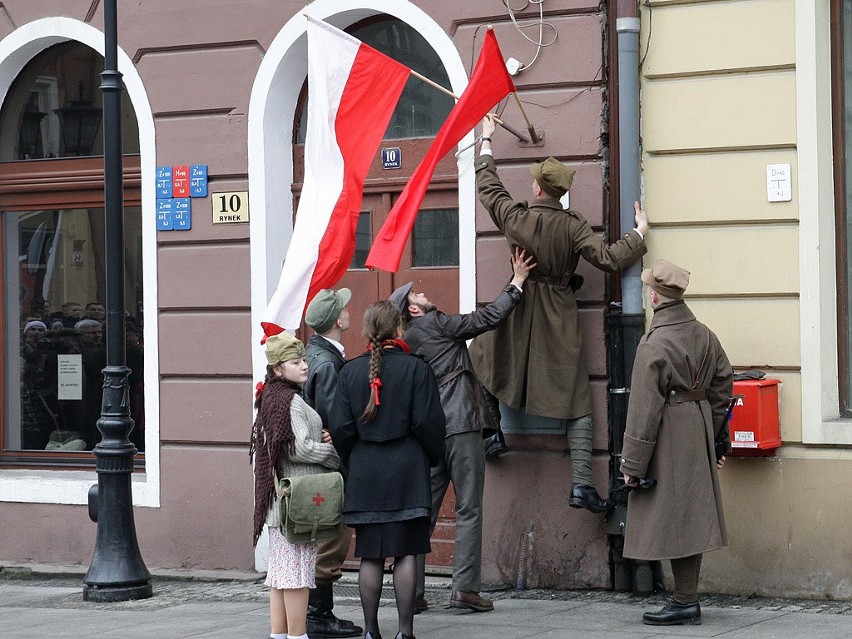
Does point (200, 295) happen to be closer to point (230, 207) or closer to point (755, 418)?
point (230, 207)

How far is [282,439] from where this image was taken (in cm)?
670

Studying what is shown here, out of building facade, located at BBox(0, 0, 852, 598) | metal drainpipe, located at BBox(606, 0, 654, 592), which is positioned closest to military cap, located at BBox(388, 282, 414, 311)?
building facade, located at BBox(0, 0, 852, 598)

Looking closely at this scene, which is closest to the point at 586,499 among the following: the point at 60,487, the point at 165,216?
the point at 165,216

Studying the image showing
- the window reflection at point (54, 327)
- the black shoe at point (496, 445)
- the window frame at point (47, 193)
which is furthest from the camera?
the window reflection at point (54, 327)

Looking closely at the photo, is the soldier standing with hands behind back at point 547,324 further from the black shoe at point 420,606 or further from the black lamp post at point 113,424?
the black lamp post at point 113,424

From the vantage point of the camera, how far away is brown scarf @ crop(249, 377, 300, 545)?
6.71m

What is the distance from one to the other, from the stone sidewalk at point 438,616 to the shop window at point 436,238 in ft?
6.89

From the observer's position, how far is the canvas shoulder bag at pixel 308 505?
21.9ft

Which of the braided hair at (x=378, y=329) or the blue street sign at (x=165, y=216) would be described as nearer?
the braided hair at (x=378, y=329)

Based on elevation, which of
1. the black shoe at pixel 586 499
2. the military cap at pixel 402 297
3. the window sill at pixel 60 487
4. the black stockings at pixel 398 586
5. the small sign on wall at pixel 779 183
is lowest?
the black stockings at pixel 398 586

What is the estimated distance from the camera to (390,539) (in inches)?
266

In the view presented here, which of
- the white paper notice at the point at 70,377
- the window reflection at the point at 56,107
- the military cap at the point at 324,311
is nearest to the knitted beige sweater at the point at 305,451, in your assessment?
the military cap at the point at 324,311

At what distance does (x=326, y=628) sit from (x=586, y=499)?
5.59 feet

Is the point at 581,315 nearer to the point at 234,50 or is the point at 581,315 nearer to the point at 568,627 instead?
the point at 568,627
